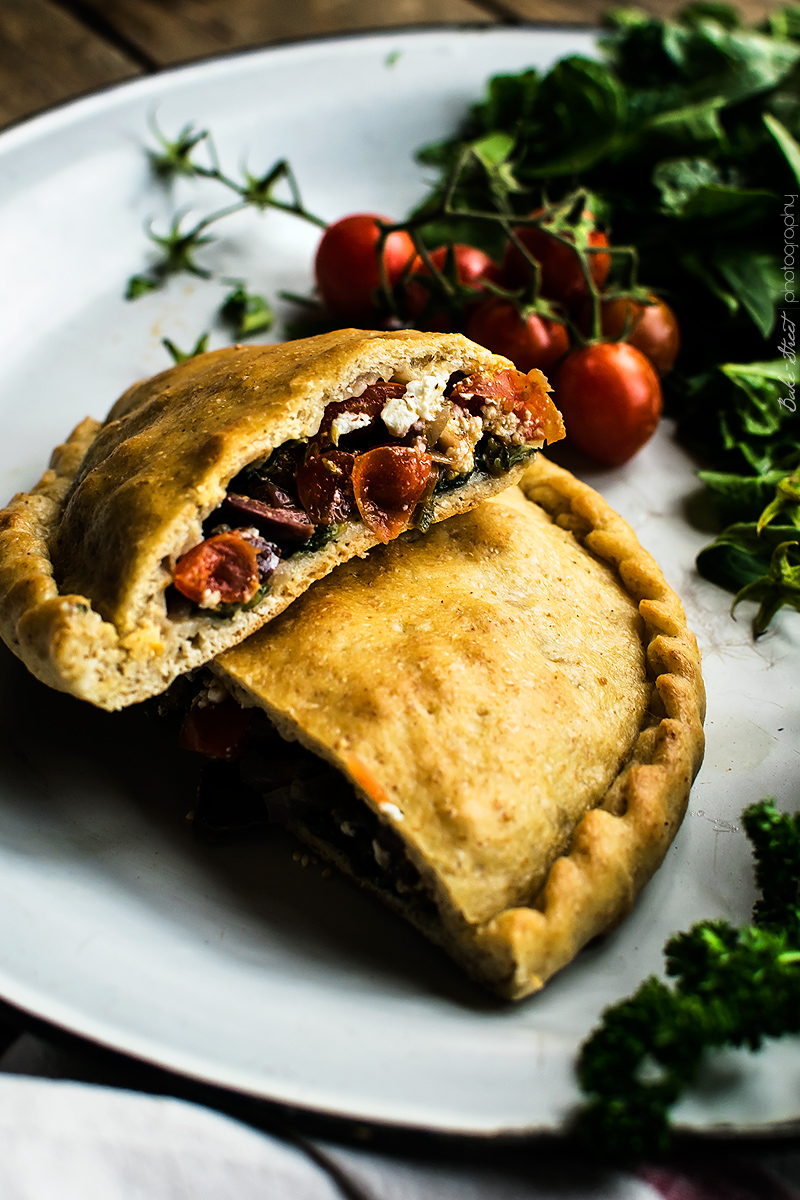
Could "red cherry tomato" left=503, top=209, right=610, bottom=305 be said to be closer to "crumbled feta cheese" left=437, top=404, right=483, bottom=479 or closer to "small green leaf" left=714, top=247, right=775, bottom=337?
"small green leaf" left=714, top=247, right=775, bottom=337

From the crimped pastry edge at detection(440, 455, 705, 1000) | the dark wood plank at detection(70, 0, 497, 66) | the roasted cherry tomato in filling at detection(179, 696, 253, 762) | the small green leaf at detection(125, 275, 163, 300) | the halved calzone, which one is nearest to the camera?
the crimped pastry edge at detection(440, 455, 705, 1000)

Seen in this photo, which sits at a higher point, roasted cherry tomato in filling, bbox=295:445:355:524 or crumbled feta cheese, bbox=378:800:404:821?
roasted cherry tomato in filling, bbox=295:445:355:524

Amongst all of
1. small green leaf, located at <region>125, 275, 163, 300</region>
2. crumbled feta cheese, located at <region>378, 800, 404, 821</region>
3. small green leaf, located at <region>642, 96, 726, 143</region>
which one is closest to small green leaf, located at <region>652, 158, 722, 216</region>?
small green leaf, located at <region>642, 96, 726, 143</region>

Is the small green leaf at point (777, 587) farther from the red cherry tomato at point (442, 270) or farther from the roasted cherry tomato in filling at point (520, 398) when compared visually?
the red cherry tomato at point (442, 270)

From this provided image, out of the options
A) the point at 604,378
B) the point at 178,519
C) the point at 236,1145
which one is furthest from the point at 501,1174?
the point at 604,378

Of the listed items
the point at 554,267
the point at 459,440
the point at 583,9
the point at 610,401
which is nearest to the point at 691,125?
A: the point at 554,267

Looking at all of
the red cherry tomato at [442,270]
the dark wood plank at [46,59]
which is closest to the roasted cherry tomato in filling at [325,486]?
the red cherry tomato at [442,270]

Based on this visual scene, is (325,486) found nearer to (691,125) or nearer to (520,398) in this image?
(520,398)
